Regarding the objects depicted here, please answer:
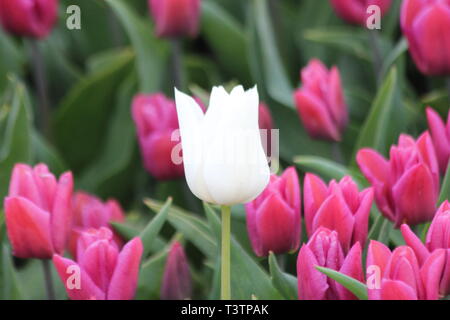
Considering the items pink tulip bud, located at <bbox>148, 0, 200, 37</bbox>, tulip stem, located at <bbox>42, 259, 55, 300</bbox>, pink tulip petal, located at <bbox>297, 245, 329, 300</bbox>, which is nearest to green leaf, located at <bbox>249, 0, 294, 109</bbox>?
pink tulip bud, located at <bbox>148, 0, 200, 37</bbox>

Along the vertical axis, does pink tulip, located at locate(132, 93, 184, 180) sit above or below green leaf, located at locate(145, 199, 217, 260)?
above

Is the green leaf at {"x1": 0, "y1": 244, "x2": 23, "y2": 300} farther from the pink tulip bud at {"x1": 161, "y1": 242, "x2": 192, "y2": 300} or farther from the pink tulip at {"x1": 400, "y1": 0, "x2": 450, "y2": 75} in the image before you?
the pink tulip at {"x1": 400, "y1": 0, "x2": 450, "y2": 75}

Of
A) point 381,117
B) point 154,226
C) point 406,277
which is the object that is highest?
point 381,117

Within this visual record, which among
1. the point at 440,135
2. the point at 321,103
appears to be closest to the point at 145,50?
the point at 321,103

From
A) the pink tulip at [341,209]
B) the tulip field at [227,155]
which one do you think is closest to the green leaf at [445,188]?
the tulip field at [227,155]

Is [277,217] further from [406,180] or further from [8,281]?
[8,281]

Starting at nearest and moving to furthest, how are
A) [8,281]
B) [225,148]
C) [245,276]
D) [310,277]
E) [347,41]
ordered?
1. [225,148]
2. [310,277]
3. [245,276]
4. [8,281]
5. [347,41]
